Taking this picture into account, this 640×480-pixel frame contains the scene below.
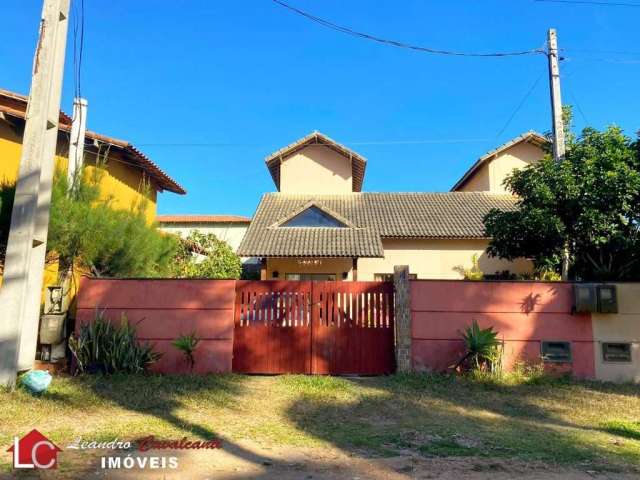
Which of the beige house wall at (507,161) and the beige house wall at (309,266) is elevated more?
the beige house wall at (507,161)

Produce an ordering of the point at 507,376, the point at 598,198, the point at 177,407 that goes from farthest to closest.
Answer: the point at 598,198, the point at 507,376, the point at 177,407

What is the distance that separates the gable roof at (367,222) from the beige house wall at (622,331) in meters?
7.44

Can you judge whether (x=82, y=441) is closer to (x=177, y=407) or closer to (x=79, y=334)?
(x=177, y=407)

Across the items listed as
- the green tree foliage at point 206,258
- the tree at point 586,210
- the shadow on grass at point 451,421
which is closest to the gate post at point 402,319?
the shadow on grass at point 451,421

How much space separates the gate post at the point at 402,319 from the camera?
25.8 feet

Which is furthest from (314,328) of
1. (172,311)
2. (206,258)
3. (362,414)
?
(206,258)

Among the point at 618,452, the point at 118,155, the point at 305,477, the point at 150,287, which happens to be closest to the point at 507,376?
the point at 618,452

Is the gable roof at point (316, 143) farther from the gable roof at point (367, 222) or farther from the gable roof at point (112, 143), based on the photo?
the gable roof at point (112, 143)

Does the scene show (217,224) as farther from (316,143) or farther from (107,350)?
(107,350)

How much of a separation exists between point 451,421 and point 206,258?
1447 centimetres

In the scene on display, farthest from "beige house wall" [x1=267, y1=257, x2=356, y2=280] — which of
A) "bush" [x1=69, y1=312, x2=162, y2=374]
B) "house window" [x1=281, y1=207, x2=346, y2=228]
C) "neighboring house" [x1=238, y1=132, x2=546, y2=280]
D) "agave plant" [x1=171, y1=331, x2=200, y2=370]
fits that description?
"bush" [x1=69, y1=312, x2=162, y2=374]

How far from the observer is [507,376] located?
25.0 feet

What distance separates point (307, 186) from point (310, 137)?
6.88 feet

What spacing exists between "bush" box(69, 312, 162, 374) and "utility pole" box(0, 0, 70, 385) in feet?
2.28
